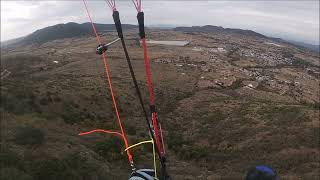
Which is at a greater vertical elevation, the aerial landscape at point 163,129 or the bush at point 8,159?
the bush at point 8,159

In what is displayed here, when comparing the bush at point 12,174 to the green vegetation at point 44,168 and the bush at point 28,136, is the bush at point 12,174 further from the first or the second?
the bush at point 28,136

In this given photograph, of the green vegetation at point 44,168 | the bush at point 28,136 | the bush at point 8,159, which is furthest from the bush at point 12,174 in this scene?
the bush at point 28,136

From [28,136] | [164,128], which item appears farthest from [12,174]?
[164,128]

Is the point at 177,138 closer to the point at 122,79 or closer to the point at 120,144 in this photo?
the point at 120,144

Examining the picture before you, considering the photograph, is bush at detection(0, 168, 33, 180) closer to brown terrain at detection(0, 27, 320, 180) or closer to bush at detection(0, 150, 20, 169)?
brown terrain at detection(0, 27, 320, 180)

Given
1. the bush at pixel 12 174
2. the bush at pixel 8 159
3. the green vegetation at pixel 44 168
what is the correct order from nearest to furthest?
the bush at pixel 12 174
the green vegetation at pixel 44 168
the bush at pixel 8 159

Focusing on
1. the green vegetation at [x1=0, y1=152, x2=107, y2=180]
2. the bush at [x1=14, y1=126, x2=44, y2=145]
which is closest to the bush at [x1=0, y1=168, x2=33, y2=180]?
the green vegetation at [x1=0, y1=152, x2=107, y2=180]

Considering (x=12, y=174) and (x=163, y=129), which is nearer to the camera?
(x=12, y=174)

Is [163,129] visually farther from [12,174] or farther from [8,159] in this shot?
[12,174]

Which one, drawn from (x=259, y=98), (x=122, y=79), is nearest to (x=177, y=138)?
(x=122, y=79)
